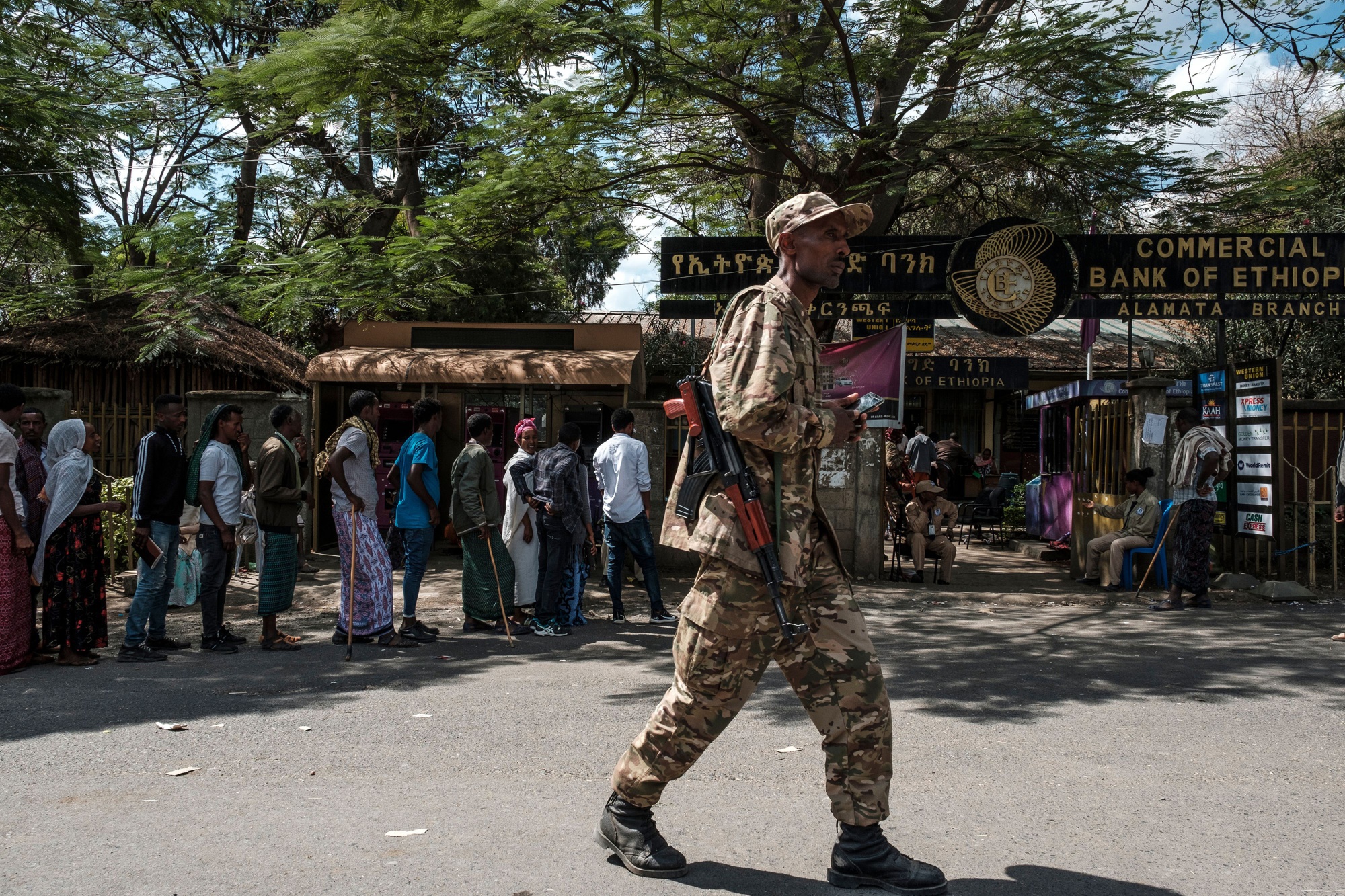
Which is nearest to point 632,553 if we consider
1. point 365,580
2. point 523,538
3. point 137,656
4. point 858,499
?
point 523,538

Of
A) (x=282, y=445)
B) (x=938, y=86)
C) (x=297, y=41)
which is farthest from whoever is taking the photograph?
(x=938, y=86)

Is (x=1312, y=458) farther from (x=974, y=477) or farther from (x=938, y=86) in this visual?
(x=974, y=477)

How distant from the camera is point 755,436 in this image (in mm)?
3113

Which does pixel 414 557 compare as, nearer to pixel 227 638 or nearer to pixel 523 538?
pixel 523 538

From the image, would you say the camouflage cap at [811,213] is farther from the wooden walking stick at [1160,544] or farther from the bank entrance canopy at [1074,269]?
the wooden walking stick at [1160,544]

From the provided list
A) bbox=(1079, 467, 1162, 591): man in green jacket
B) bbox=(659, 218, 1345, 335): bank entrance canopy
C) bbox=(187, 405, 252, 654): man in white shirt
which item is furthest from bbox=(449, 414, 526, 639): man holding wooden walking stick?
bbox=(1079, 467, 1162, 591): man in green jacket

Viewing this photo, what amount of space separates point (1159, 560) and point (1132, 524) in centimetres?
43

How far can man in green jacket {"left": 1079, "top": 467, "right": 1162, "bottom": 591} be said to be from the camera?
393 inches

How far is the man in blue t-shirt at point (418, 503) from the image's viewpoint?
25.2 feet

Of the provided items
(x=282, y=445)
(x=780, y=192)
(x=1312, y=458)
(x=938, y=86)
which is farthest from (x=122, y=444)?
(x=1312, y=458)

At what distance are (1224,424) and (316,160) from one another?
12.9 meters

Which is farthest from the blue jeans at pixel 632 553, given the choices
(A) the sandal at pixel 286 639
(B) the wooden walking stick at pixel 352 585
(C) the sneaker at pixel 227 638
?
(C) the sneaker at pixel 227 638

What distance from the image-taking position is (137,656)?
6.86 metres

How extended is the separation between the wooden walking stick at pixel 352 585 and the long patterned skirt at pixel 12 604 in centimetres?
189
